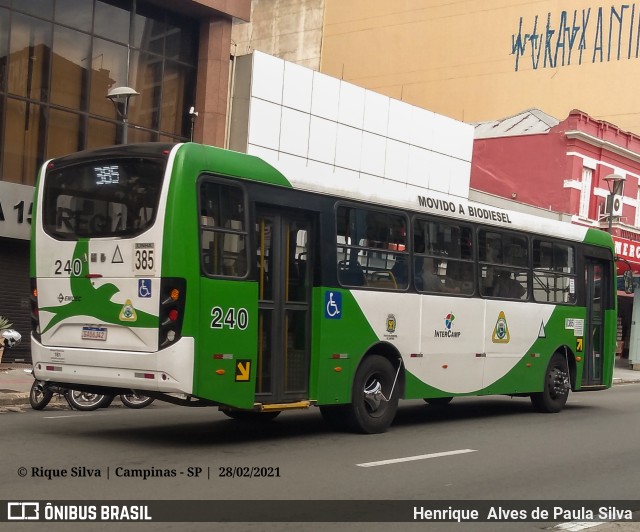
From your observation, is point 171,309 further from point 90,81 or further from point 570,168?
→ point 570,168

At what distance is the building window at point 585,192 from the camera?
39.8 metres

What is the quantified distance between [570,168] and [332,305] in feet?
97.3

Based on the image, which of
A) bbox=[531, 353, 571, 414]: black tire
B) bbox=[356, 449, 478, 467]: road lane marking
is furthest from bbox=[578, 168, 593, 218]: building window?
bbox=[356, 449, 478, 467]: road lane marking

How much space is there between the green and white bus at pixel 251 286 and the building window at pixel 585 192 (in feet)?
86.5

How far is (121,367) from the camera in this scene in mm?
10320

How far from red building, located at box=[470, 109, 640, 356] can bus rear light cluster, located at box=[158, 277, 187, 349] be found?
29.5 metres

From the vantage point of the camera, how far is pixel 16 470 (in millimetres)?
8867

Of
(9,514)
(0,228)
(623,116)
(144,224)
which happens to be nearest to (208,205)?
(144,224)

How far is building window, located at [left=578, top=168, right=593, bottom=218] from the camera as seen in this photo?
3981cm

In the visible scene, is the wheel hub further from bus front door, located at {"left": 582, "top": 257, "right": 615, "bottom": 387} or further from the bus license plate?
bus front door, located at {"left": 582, "top": 257, "right": 615, "bottom": 387}

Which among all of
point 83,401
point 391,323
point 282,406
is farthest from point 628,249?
point 282,406

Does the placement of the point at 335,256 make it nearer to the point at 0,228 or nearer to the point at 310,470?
the point at 310,470

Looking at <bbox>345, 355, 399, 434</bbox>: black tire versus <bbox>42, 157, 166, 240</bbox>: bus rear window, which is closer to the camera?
<bbox>42, 157, 166, 240</bbox>: bus rear window

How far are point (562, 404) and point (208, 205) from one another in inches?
351
